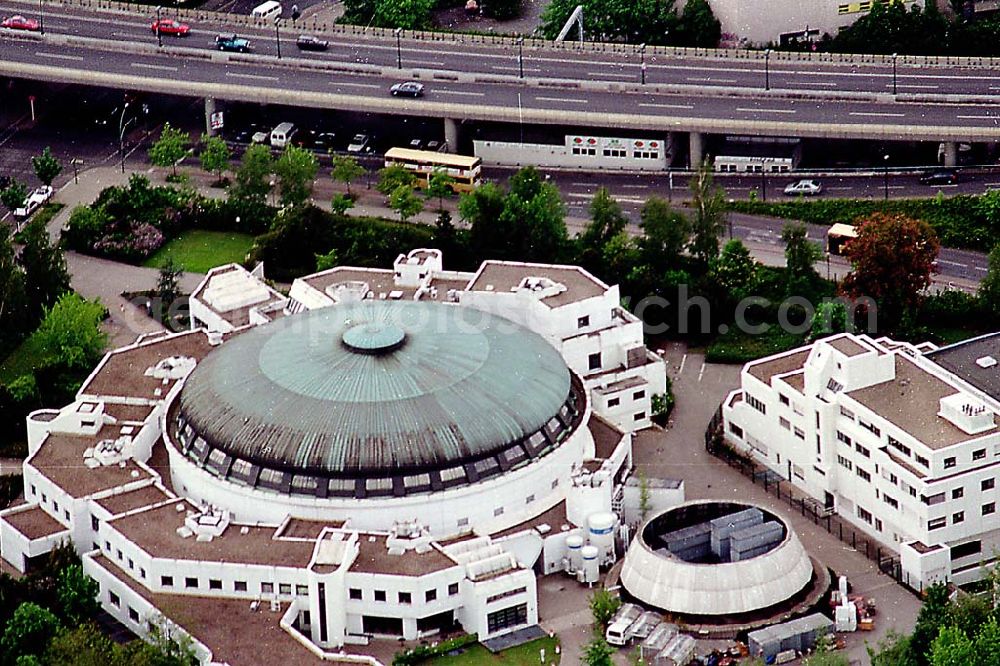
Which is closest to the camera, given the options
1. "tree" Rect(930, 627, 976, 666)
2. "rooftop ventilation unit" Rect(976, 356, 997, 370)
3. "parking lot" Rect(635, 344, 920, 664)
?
"tree" Rect(930, 627, 976, 666)

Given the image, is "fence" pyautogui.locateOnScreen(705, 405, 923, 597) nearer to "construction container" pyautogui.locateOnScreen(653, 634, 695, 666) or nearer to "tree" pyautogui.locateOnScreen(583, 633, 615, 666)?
"construction container" pyautogui.locateOnScreen(653, 634, 695, 666)

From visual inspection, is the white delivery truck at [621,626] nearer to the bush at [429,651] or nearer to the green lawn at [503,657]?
the green lawn at [503,657]

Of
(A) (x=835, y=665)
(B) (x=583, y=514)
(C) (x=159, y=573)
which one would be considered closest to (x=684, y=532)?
(B) (x=583, y=514)

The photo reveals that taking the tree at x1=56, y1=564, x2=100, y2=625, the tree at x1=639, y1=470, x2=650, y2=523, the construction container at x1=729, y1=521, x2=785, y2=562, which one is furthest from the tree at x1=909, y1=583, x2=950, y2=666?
the tree at x1=56, y1=564, x2=100, y2=625

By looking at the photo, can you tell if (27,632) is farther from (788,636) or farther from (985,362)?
(985,362)

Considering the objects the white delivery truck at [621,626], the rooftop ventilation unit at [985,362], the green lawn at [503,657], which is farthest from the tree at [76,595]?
the rooftop ventilation unit at [985,362]
